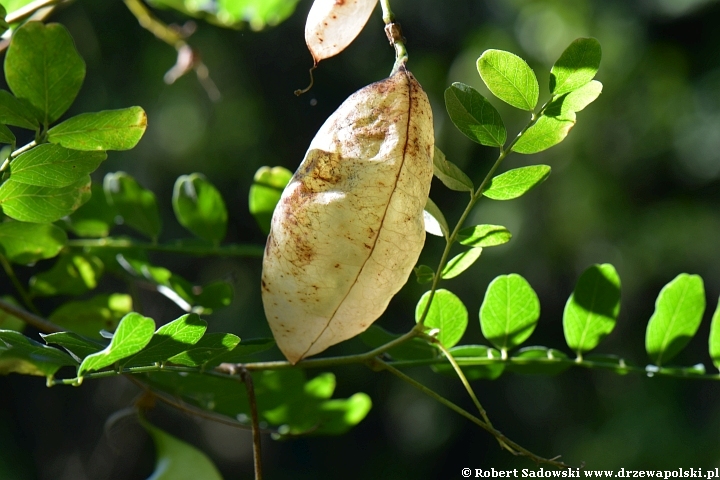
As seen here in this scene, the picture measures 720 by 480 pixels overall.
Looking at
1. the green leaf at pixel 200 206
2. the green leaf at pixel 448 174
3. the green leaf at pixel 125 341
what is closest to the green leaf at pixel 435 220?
the green leaf at pixel 448 174

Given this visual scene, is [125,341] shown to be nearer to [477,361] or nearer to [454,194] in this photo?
[477,361]

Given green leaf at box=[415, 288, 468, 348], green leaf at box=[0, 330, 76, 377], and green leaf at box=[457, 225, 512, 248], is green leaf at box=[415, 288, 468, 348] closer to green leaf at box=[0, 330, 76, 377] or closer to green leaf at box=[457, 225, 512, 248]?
green leaf at box=[457, 225, 512, 248]

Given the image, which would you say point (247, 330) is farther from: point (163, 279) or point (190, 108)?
point (163, 279)

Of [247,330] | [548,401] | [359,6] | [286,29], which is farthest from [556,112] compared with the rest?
[286,29]

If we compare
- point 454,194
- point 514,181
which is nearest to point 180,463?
point 514,181

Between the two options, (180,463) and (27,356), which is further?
(180,463)

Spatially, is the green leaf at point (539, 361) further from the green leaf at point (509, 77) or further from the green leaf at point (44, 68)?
the green leaf at point (44, 68)
